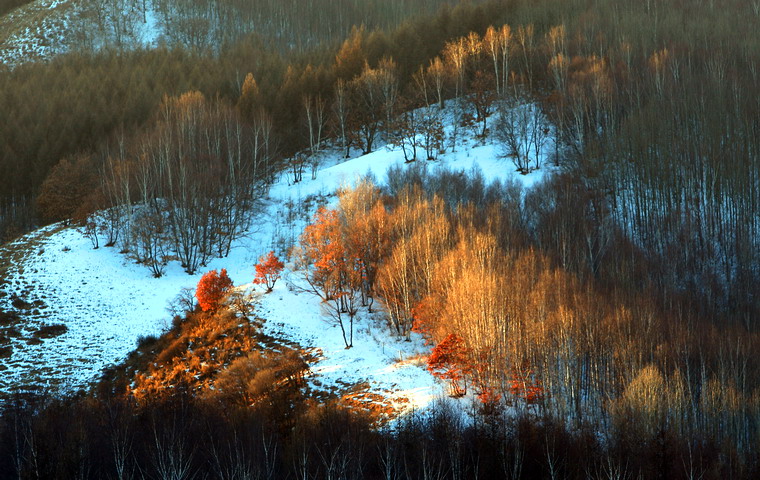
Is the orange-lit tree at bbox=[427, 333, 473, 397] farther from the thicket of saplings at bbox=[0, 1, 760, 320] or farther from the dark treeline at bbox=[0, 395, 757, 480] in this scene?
the thicket of saplings at bbox=[0, 1, 760, 320]

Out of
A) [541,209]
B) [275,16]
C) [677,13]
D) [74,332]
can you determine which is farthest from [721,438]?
[275,16]

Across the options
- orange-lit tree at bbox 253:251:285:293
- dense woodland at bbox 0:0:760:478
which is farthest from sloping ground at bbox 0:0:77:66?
orange-lit tree at bbox 253:251:285:293

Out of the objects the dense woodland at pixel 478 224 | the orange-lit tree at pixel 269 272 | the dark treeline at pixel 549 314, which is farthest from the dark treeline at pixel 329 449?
the orange-lit tree at pixel 269 272

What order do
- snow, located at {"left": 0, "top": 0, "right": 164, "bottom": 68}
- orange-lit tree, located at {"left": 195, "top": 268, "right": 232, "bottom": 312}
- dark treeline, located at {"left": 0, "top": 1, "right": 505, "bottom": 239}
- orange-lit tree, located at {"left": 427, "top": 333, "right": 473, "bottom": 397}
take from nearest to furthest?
1. orange-lit tree, located at {"left": 427, "top": 333, "right": 473, "bottom": 397}
2. orange-lit tree, located at {"left": 195, "top": 268, "right": 232, "bottom": 312}
3. dark treeline, located at {"left": 0, "top": 1, "right": 505, "bottom": 239}
4. snow, located at {"left": 0, "top": 0, "right": 164, "bottom": 68}

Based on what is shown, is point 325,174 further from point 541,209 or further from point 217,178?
point 541,209

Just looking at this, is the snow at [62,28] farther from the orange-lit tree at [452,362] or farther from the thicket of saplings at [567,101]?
the orange-lit tree at [452,362]

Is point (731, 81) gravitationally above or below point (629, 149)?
above
